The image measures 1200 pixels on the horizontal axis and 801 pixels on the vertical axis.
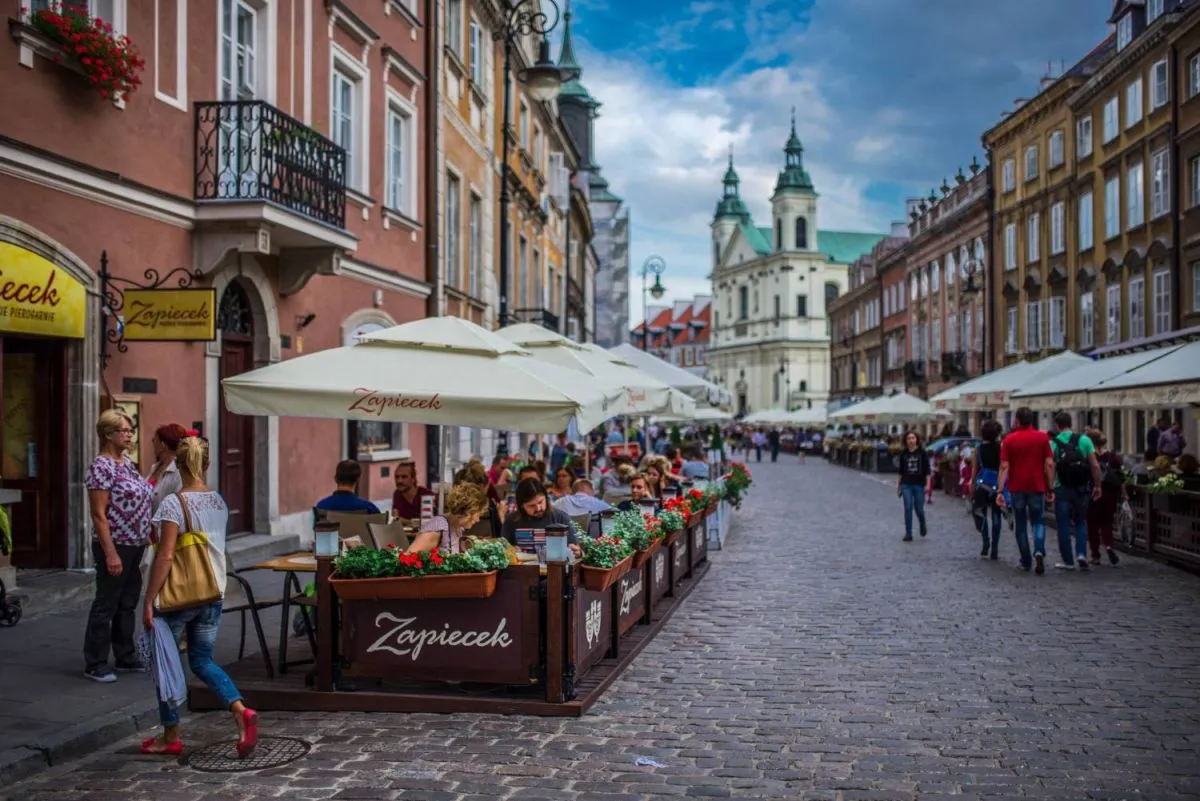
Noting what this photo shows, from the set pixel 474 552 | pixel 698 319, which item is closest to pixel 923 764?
pixel 474 552

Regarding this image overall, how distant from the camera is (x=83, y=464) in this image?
35.0 feet

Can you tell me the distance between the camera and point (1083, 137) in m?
36.2

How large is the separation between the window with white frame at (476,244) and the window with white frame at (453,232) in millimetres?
1133

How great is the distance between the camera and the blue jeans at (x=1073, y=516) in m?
14.0

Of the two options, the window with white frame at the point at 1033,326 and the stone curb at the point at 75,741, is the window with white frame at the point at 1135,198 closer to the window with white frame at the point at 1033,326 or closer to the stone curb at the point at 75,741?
the window with white frame at the point at 1033,326

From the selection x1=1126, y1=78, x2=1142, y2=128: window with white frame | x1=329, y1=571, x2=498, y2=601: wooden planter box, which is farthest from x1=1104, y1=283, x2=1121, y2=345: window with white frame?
x1=329, y1=571, x2=498, y2=601: wooden planter box

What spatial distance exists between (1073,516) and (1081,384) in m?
4.70

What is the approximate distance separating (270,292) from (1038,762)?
11018mm

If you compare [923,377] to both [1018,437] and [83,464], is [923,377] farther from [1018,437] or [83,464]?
[83,464]

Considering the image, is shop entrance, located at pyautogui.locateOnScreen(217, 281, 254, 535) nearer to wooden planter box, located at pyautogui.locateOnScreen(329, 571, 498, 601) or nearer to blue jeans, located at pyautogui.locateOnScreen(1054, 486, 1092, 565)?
wooden planter box, located at pyautogui.locateOnScreen(329, 571, 498, 601)

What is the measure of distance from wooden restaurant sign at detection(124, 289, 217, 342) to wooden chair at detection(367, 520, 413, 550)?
119 inches

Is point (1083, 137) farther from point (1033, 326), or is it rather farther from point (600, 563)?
point (600, 563)

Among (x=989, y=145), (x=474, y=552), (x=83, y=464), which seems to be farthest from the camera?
(x=989, y=145)

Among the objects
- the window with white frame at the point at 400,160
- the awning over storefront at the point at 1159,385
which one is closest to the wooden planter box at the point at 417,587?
the awning over storefront at the point at 1159,385
